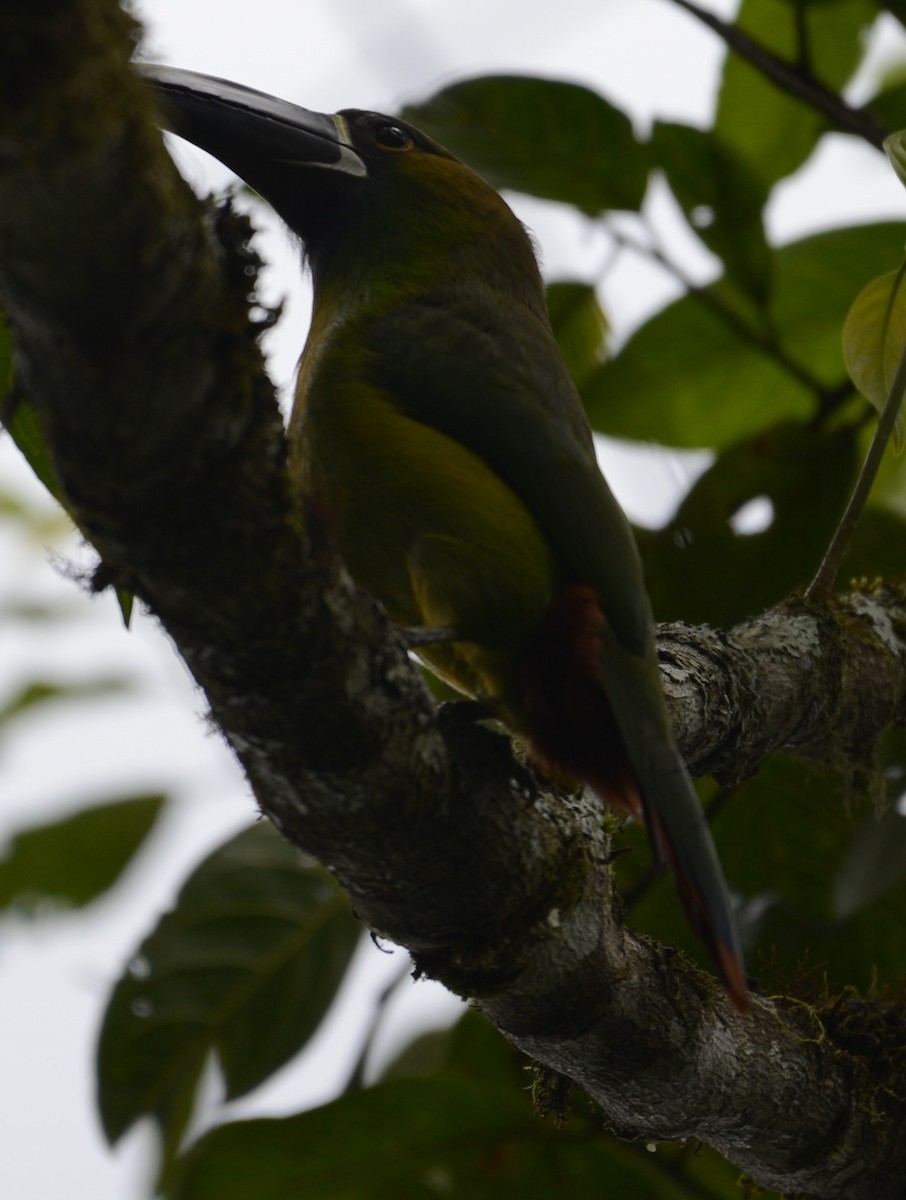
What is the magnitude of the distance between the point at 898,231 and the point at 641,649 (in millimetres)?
1899

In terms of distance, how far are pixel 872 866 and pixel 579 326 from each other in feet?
5.32

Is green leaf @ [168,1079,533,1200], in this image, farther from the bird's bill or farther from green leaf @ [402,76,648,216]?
green leaf @ [402,76,648,216]

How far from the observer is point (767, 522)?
3.06 metres

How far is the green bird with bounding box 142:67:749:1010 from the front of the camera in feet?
5.76

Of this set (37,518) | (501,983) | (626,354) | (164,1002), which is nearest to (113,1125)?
(164,1002)

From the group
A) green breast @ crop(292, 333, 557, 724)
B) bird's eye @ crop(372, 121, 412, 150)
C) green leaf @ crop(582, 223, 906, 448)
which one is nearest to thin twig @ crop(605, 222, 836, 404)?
green leaf @ crop(582, 223, 906, 448)

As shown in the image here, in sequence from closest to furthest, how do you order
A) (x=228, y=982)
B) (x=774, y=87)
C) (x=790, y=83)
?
(x=228, y=982) < (x=790, y=83) < (x=774, y=87)

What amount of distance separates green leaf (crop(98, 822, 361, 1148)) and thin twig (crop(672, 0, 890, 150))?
1961mm

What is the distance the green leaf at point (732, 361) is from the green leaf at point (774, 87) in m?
0.25

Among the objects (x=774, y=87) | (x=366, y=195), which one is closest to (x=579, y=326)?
(x=774, y=87)

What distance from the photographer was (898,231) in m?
3.25

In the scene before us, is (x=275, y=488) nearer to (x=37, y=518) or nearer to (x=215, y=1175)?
(x=215, y=1175)

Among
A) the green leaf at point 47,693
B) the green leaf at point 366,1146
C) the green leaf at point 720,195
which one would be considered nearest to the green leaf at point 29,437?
the green leaf at point 366,1146

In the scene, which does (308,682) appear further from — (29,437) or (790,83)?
(790,83)
